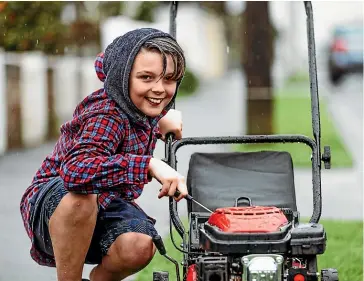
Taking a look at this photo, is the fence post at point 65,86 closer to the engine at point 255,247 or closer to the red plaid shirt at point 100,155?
the red plaid shirt at point 100,155

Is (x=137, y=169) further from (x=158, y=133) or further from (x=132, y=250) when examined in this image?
(x=158, y=133)

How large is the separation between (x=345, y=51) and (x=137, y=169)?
898 inches

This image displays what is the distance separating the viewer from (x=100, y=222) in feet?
12.8

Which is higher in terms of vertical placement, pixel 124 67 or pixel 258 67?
pixel 258 67

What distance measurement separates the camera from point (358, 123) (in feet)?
48.6

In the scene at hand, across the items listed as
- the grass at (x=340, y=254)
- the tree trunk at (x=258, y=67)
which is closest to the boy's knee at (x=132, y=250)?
the grass at (x=340, y=254)

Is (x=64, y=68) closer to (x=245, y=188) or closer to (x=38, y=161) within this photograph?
(x=38, y=161)

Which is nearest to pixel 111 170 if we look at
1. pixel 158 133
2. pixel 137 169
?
pixel 137 169

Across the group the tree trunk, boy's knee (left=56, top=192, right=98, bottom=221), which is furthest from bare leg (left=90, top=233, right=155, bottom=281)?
the tree trunk

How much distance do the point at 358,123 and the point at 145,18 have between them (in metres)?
4.30

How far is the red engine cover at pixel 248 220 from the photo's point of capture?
3.39 metres

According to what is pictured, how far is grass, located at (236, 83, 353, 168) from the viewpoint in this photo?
1026 cm

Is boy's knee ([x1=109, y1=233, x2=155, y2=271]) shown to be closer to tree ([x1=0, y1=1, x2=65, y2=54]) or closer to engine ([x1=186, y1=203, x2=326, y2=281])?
engine ([x1=186, y1=203, x2=326, y2=281])

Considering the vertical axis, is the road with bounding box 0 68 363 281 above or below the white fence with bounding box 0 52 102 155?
below
